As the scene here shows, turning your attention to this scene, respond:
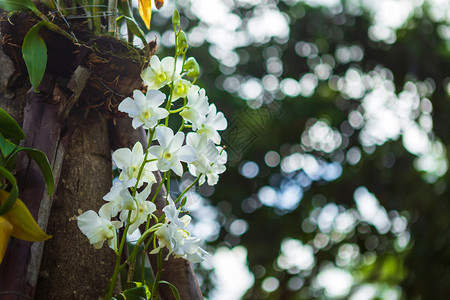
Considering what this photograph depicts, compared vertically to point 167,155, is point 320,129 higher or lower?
lower

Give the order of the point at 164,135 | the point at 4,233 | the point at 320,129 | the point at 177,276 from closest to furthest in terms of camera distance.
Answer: the point at 4,233 → the point at 164,135 → the point at 177,276 → the point at 320,129

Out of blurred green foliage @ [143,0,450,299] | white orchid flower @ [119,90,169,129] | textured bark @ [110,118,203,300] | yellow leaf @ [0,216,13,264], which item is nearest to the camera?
yellow leaf @ [0,216,13,264]

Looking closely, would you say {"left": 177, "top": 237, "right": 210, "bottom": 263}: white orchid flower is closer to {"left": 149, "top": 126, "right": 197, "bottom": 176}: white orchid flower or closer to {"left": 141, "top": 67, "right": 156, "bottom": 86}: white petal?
{"left": 149, "top": 126, "right": 197, "bottom": 176}: white orchid flower

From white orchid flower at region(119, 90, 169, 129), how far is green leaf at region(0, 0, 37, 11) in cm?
25

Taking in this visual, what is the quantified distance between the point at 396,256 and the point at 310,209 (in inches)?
34.0

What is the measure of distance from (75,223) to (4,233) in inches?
7.6

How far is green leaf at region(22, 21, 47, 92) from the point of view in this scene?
700mm

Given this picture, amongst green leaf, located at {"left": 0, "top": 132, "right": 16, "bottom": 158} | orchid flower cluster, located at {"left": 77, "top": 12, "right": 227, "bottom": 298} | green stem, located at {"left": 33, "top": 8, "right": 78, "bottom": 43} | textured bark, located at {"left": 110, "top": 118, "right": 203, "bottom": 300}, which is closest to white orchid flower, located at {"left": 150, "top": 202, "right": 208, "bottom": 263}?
orchid flower cluster, located at {"left": 77, "top": 12, "right": 227, "bottom": 298}

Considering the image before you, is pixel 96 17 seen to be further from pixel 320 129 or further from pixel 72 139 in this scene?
pixel 320 129

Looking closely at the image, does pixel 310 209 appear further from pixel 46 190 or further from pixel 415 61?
pixel 46 190

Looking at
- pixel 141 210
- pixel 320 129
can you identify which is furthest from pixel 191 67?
pixel 320 129

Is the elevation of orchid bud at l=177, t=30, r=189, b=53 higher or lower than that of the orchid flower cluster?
higher

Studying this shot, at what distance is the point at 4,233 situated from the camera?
57 centimetres

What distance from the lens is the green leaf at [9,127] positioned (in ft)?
2.16
